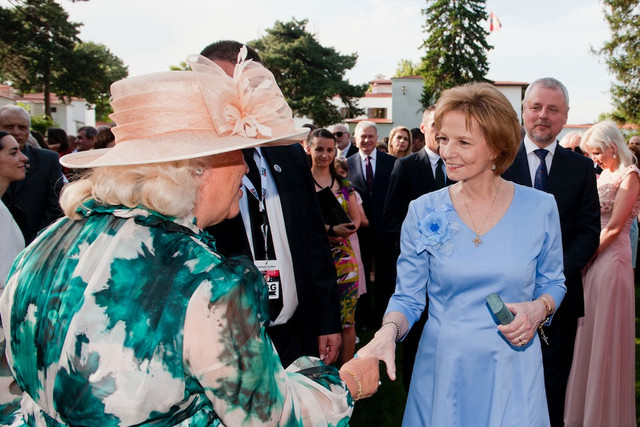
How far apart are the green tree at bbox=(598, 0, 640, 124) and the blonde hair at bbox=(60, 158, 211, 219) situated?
36293mm

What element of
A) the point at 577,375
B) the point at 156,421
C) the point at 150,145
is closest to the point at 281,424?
the point at 156,421

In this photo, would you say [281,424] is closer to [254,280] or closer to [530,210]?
[254,280]

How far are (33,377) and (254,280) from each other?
1.97 feet

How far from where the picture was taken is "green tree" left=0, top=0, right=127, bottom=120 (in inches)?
757

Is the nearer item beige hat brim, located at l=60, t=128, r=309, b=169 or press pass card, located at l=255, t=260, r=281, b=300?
beige hat brim, located at l=60, t=128, r=309, b=169

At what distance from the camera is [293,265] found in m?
2.89

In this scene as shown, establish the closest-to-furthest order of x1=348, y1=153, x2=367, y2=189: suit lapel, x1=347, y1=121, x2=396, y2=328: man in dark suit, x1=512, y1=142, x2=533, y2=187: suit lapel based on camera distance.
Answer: x1=512, y1=142, x2=533, y2=187: suit lapel, x1=347, y1=121, x2=396, y2=328: man in dark suit, x1=348, y1=153, x2=367, y2=189: suit lapel

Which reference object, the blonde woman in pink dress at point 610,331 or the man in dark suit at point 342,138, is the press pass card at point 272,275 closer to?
the blonde woman in pink dress at point 610,331

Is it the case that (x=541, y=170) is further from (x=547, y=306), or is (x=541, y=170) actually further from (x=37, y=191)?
(x=37, y=191)

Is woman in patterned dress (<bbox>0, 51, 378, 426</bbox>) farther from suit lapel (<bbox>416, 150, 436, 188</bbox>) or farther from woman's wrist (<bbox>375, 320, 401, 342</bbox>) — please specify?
suit lapel (<bbox>416, 150, 436, 188</bbox>)

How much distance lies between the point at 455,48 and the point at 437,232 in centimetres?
4680

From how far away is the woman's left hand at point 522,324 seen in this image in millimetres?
2324

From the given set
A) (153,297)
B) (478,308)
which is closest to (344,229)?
(478,308)

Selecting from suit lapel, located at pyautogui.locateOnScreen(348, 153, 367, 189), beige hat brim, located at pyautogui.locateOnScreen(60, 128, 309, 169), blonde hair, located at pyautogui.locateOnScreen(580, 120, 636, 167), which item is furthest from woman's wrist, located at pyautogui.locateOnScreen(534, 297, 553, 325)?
suit lapel, located at pyautogui.locateOnScreen(348, 153, 367, 189)
